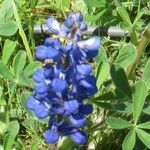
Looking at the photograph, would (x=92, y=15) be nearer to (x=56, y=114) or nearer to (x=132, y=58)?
(x=132, y=58)

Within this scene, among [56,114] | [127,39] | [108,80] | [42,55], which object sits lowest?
[127,39]

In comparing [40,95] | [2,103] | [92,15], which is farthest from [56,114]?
[92,15]

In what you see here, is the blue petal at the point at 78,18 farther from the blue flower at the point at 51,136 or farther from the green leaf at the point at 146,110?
the green leaf at the point at 146,110

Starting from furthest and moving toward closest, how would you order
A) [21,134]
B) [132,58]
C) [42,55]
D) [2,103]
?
1. [21,134]
2. [2,103]
3. [132,58]
4. [42,55]

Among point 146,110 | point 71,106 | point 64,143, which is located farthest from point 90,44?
point 64,143

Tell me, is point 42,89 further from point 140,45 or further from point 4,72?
point 140,45

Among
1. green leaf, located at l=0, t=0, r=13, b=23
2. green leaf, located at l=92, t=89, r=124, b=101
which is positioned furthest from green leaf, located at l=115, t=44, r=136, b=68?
green leaf, located at l=0, t=0, r=13, b=23
